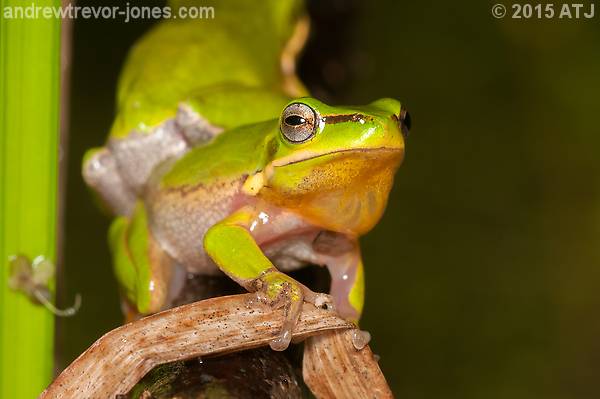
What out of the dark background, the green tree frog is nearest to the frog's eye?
the green tree frog

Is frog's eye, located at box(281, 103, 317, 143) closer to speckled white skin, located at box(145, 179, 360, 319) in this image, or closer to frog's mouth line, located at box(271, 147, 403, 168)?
frog's mouth line, located at box(271, 147, 403, 168)

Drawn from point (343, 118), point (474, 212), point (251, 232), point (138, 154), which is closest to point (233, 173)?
point (251, 232)

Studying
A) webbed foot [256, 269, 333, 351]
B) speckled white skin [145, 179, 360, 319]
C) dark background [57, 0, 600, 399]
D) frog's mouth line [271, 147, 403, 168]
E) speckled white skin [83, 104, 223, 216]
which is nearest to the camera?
webbed foot [256, 269, 333, 351]

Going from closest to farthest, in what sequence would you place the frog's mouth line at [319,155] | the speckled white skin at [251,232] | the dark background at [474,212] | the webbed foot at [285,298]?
the webbed foot at [285,298], the frog's mouth line at [319,155], the speckled white skin at [251,232], the dark background at [474,212]

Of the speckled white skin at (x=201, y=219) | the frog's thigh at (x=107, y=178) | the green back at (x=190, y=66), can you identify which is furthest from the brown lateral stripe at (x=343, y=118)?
the frog's thigh at (x=107, y=178)

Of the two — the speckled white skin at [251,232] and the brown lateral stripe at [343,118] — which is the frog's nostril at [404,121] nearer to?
the brown lateral stripe at [343,118]

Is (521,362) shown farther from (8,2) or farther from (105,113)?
(8,2)
